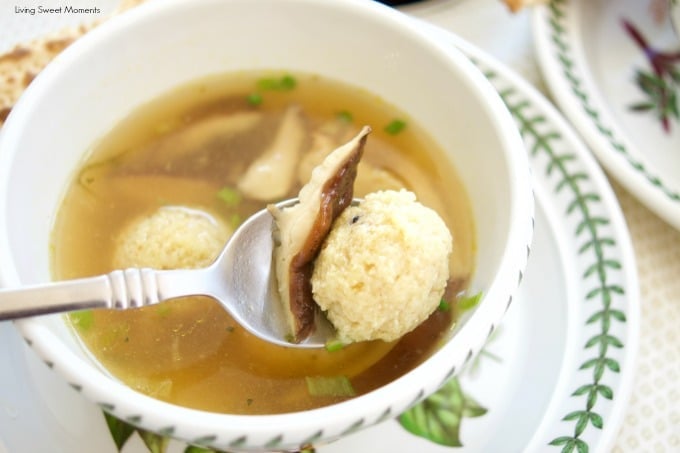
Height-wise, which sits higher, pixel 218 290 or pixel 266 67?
pixel 266 67

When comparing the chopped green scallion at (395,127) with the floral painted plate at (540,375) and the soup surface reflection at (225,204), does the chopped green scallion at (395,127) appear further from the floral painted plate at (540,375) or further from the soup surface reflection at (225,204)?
the floral painted plate at (540,375)

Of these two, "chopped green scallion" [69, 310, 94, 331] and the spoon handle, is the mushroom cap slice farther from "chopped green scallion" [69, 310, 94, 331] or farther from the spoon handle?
"chopped green scallion" [69, 310, 94, 331]

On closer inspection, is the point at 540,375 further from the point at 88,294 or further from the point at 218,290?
the point at 88,294

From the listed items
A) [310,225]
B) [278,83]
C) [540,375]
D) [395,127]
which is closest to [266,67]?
[278,83]

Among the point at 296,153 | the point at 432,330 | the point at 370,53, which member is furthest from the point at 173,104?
the point at 432,330

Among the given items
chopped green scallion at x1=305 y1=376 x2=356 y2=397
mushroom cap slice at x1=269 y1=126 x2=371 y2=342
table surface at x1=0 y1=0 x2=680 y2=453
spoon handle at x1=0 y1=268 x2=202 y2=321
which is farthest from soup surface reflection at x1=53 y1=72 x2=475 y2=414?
table surface at x1=0 y1=0 x2=680 y2=453
